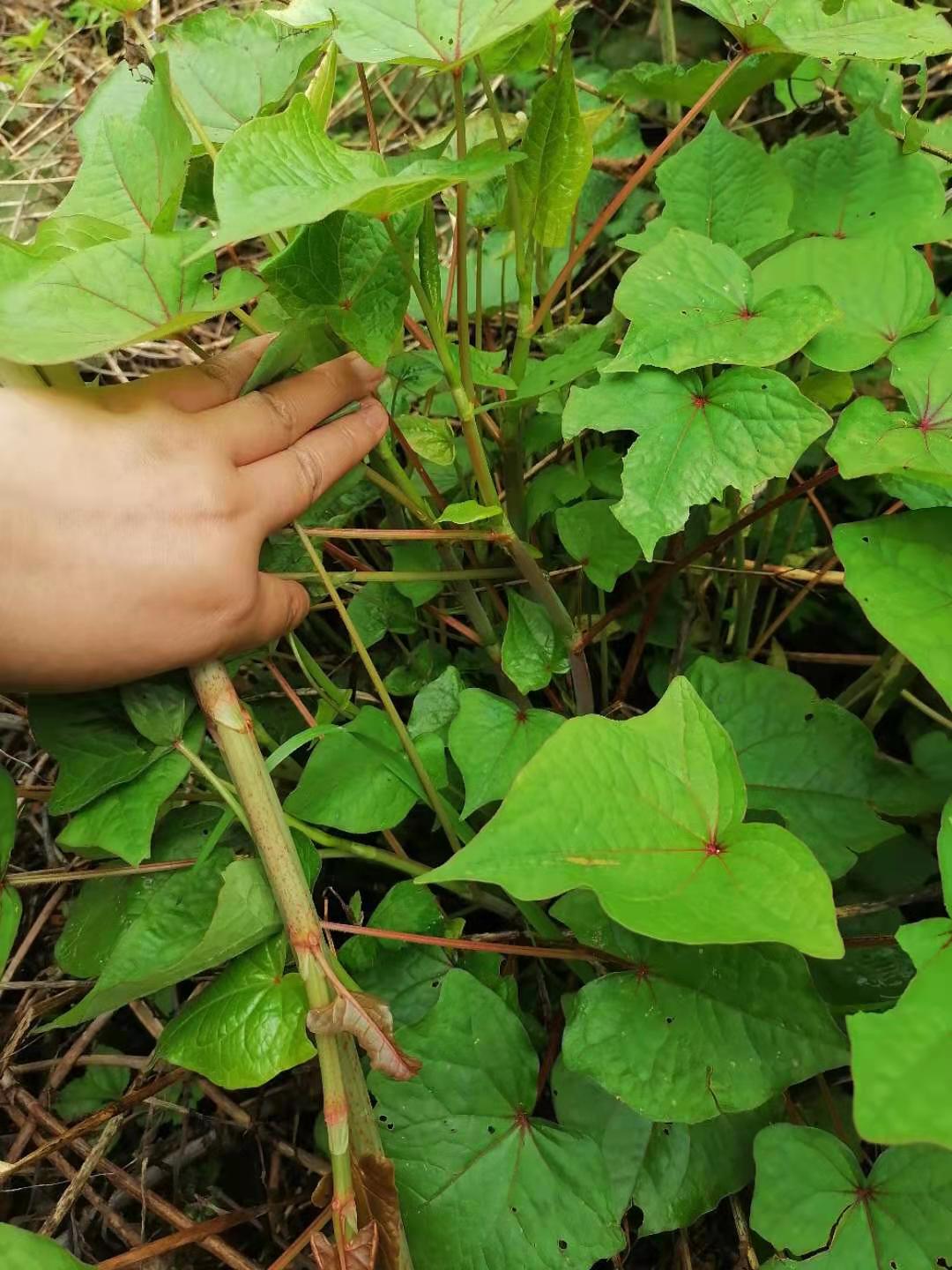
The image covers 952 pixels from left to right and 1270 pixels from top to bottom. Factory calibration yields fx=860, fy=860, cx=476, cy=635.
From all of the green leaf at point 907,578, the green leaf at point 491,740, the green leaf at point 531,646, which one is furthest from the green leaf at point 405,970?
the green leaf at point 907,578

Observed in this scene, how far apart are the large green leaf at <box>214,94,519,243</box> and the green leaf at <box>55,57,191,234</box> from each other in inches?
7.1

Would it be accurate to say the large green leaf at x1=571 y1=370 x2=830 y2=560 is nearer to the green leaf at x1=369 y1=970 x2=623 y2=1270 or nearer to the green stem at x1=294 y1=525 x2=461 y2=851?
the green stem at x1=294 y1=525 x2=461 y2=851

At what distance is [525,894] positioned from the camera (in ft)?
1.68

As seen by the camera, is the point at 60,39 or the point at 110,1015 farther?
the point at 60,39

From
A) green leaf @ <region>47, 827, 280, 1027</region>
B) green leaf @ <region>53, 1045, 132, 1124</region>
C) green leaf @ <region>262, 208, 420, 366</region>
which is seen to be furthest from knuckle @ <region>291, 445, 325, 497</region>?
green leaf @ <region>53, 1045, 132, 1124</region>

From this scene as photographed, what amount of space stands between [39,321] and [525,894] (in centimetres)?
49

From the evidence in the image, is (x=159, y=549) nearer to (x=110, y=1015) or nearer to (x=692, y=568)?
(x=692, y=568)

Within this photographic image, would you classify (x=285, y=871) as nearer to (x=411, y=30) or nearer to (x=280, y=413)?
(x=280, y=413)

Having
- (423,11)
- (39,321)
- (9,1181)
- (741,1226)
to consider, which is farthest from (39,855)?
(423,11)

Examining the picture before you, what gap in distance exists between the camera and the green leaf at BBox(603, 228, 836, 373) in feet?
2.25

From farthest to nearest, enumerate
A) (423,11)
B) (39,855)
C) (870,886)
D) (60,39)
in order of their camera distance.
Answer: (60,39) < (39,855) < (870,886) < (423,11)

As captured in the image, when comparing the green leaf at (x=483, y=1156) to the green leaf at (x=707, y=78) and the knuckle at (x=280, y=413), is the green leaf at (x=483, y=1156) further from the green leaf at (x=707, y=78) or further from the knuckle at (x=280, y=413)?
the green leaf at (x=707, y=78)

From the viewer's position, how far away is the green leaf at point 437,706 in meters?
0.87

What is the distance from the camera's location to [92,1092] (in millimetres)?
1036
